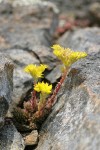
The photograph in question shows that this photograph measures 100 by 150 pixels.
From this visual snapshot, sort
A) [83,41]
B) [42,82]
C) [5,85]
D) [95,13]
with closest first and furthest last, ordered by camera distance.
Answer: [5,85] < [42,82] < [83,41] < [95,13]

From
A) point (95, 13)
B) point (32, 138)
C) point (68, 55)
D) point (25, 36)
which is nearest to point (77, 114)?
point (32, 138)

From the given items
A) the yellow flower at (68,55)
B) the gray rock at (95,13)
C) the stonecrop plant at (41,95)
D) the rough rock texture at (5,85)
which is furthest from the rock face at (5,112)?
the gray rock at (95,13)

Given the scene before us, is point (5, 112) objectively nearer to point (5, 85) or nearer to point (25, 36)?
point (5, 85)

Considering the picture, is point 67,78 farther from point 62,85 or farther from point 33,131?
point 33,131

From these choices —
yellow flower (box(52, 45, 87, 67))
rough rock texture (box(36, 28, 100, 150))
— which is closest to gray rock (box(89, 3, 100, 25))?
rough rock texture (box(36, 28, 100, 150))

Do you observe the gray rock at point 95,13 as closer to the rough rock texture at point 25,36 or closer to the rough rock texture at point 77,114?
the rough rock texture at point 25,36

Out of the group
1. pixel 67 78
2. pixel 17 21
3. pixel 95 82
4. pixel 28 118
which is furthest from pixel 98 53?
pixel 17 21
